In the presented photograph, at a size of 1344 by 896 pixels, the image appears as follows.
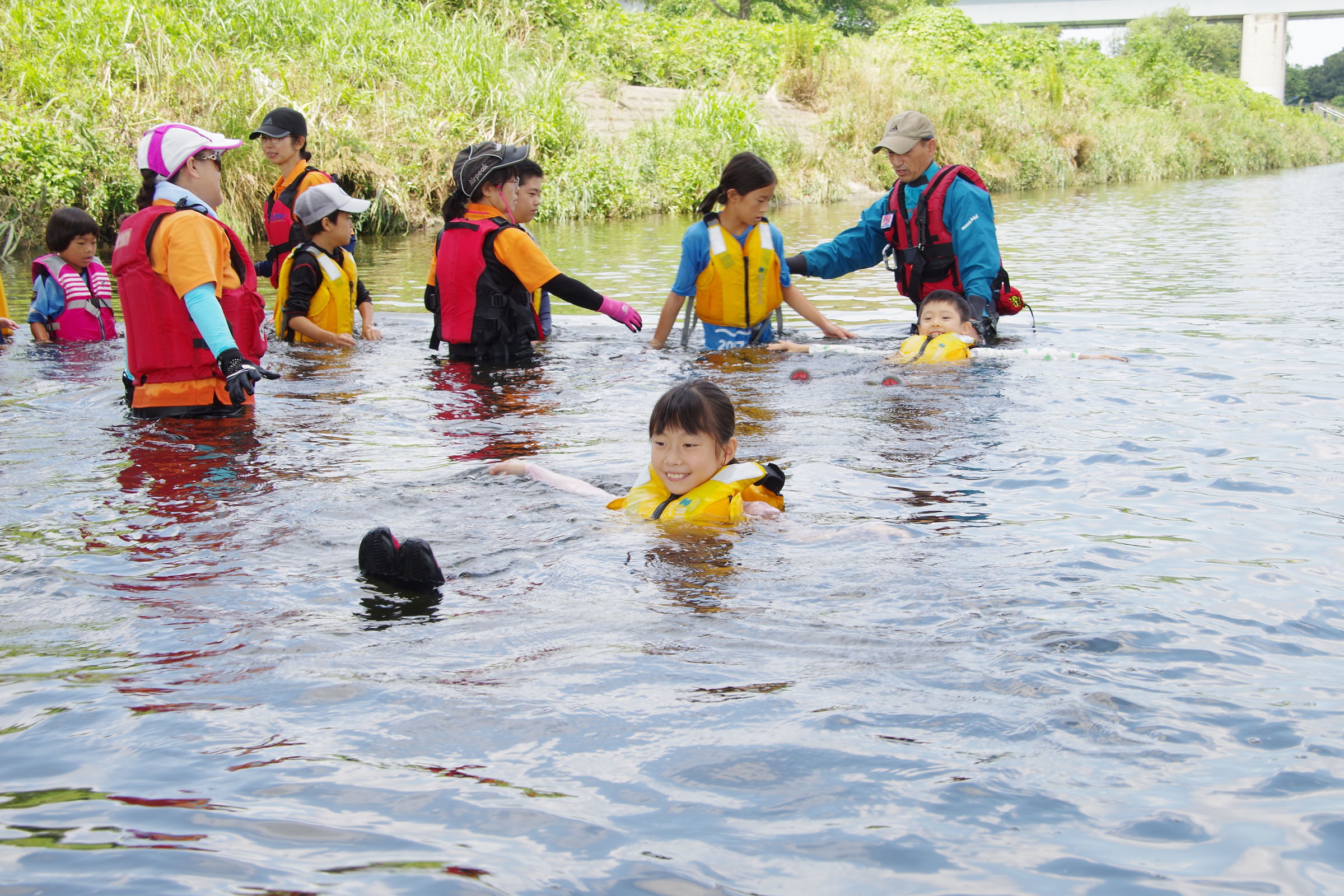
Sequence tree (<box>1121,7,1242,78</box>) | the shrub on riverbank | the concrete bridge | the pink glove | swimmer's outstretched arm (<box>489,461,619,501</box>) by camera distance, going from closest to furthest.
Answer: swimmer's outstretched arm (<box>489,461,619,501</box>)
the pink glove
the shrub on riverbank
tree (<box>1121,7,1242,78</box>)
the concrete bridge

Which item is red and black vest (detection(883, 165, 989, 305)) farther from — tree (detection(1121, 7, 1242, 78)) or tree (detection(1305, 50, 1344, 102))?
tree (detection(1305, 50, 1344, 102))

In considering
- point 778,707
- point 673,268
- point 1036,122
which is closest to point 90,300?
point 673,268

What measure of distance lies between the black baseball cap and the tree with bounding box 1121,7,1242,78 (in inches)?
1579

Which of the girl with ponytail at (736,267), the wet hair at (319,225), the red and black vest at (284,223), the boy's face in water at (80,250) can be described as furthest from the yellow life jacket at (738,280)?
the boy's face in water at (80,250)

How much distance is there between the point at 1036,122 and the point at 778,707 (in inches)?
1188

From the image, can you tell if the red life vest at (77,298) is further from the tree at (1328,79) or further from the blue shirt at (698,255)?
the tree at (1328,79)

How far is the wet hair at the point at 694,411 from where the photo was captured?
456 centimetres

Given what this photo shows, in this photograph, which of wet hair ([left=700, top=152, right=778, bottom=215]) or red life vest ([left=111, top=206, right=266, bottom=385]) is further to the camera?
wet hair ([left=700, top=152, right=778, bottom=215])

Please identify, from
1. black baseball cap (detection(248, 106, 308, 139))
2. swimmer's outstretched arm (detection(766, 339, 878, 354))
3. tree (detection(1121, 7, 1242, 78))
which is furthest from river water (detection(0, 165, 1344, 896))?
tree (detection(1121, 7, 1242, 78))

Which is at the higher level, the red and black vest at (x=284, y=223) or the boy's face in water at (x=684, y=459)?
the red and black vest at (x=284, y=223)

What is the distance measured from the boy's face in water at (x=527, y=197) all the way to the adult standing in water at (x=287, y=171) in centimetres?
151

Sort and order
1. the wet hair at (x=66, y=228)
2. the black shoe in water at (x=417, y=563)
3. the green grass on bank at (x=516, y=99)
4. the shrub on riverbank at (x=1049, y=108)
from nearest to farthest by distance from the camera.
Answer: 1. the black shoe in water at (x=417, y=563)
2. the wet hair at (x=66, y=228)
3. the green grass on bank at (x=516, y=99)
4. the shrub on riverbank at (x=1049, y=108)

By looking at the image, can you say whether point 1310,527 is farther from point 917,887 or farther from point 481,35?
point 481,35

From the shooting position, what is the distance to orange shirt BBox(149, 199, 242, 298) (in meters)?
5.34
